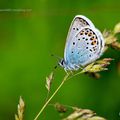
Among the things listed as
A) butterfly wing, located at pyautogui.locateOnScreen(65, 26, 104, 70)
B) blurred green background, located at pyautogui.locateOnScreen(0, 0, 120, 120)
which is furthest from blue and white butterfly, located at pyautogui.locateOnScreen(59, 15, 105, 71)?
blurred green background, located at pyautogui.locateOnScreen(0, 0, 120, 120)

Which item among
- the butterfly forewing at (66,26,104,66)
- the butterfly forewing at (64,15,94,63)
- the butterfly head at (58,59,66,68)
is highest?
the butterfly forewing at (64,15,94,63)

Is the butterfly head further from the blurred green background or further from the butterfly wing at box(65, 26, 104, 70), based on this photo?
the blurred green background

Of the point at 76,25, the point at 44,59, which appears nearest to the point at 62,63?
the point at 76,25

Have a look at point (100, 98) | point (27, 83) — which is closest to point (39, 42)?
point (27, 83)

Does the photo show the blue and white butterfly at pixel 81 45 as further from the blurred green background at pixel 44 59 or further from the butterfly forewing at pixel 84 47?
the blurred green background at pixel 44 59

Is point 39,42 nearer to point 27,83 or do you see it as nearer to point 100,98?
point 27,83

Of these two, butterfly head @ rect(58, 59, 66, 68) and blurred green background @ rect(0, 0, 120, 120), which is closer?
butterfly head @ rect(58, 59, 66, 68)
